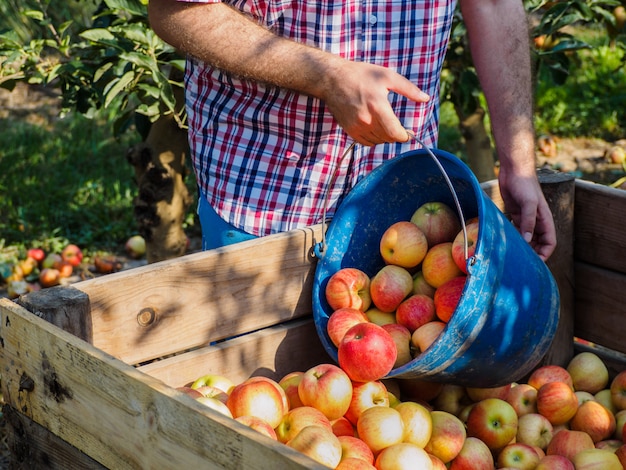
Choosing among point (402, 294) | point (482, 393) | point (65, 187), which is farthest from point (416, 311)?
point (65, 187)

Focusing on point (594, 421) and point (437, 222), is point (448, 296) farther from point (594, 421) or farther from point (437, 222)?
point (594, 421)

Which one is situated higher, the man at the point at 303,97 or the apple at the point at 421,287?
the man at the point at 303,97

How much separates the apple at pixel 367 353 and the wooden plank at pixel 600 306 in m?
0.79

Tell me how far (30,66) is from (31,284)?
160 centimetres

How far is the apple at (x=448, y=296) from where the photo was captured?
1867 millimetres

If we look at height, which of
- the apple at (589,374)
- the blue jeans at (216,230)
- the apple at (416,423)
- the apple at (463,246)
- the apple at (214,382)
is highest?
the apple at (463,246)

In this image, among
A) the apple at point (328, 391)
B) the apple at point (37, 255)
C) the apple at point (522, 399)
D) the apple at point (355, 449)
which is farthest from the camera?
the apple at point (37, 255)

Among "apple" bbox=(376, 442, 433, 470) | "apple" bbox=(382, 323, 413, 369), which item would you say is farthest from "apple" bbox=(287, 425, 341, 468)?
"apple" bbox=(382, 323, 413, 369)

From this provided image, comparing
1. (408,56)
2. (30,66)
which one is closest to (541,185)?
(408,56)

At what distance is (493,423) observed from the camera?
1971 mm

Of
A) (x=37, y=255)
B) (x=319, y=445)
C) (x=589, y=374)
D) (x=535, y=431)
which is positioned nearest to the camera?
(x=319, y=445)

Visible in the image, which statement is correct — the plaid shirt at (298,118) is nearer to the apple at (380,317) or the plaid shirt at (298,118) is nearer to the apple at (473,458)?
the apple at (380,317)

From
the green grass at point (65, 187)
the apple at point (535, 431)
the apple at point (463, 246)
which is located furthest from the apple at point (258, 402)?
the green grass at point (65, 187)

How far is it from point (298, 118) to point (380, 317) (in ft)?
1.60
